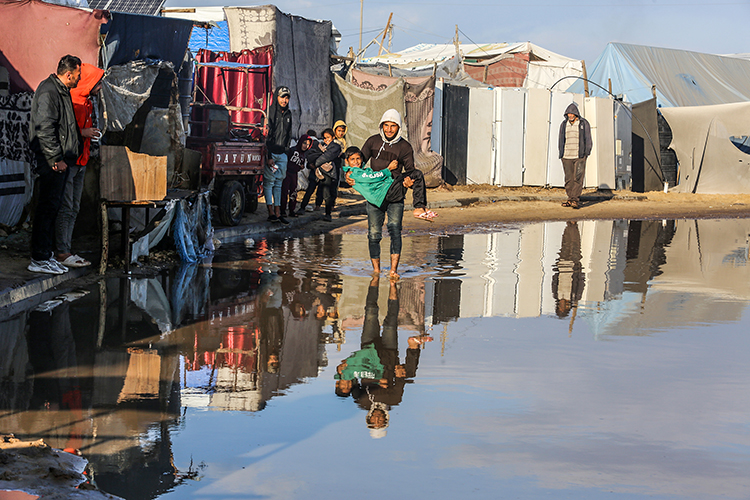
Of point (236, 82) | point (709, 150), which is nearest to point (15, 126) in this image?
point (236, 82)

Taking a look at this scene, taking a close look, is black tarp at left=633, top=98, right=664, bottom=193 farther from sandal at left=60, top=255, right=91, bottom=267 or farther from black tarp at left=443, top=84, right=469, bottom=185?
sandal at left=60, top=255, right=91, bottom=267

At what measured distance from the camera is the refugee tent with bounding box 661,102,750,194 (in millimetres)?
26422

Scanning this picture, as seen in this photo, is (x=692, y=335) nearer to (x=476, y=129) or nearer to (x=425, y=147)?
(x=425, y=147)

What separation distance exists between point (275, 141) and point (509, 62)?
88.1 feet

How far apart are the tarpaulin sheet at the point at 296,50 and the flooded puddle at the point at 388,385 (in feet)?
36.0

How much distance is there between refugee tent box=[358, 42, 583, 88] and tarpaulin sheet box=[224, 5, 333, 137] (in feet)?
52.9

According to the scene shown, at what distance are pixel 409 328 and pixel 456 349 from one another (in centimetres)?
84

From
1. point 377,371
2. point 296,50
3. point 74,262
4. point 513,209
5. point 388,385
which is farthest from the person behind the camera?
point 296,50

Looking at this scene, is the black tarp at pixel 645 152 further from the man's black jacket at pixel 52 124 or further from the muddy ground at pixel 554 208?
the man's black jacket at pixel 52 124

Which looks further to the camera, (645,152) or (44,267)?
(645,152)

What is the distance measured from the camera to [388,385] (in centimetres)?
565

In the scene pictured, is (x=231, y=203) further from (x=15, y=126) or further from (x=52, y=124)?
(x=52, y=124)

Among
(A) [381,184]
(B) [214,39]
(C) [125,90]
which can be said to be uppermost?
(B) [214,39]

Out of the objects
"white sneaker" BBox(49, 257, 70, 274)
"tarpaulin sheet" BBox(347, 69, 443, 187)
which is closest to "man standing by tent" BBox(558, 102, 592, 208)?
"tarpaulin sheet" BBox(347, 69, 443, 187)
